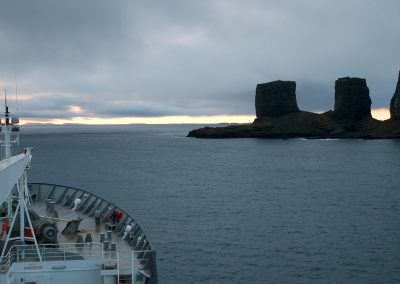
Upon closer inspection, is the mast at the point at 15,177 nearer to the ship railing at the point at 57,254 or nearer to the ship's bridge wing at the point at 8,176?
the ship's bridge wing at the point at 8,176

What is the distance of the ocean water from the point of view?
46.7 meters

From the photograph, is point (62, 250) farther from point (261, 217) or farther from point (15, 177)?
point (261, 217)

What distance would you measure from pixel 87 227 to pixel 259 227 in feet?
112

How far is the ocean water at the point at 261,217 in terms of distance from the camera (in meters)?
46.7

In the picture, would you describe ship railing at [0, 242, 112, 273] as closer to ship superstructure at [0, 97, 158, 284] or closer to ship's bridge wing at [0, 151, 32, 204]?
ship superstructure at [0, 97, 158, 284]

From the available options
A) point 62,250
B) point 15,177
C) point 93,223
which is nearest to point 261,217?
point 93,223

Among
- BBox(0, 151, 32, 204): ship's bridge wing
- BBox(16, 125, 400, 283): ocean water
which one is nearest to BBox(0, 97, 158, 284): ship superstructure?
BBox(0, 151, 32, 204): ship's bridge wing

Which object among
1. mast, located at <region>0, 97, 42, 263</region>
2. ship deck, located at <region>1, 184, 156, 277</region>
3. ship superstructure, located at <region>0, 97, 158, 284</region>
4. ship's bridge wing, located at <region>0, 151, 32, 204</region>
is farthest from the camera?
ship deck, located at <region>1, 184, 156, 277</region>

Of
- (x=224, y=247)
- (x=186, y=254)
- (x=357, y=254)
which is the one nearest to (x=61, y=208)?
(x=186, y=254)

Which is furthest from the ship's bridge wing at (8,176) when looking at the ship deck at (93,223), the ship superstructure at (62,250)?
the ship deck at (93,223)

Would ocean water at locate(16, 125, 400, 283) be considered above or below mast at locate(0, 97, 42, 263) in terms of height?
below

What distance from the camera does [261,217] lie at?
71.5m

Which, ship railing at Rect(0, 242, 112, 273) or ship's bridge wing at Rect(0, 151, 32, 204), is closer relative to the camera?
ship's bridge wing at Rect(0, 151, 32, 204)

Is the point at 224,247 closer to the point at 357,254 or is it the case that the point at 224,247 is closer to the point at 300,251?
the point at 300,251
